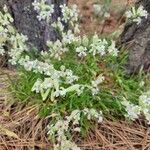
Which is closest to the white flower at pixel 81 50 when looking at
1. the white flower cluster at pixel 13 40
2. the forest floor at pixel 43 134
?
the white flower cluster at pixel 13 40

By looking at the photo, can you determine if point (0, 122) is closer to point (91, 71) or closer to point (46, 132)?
point (46, 132)

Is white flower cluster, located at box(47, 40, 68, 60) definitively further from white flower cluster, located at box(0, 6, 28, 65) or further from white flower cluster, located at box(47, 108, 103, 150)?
white flower cluster, located at box(47, 108, 103, 150)

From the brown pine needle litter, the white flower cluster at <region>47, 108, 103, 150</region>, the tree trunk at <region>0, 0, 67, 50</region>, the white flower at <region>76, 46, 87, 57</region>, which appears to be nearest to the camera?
the white flower cluster at <region>47, 108, 103, 150</region>

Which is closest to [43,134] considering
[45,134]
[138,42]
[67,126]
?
[45,134]

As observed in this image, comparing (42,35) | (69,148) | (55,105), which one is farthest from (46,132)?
(42,35)

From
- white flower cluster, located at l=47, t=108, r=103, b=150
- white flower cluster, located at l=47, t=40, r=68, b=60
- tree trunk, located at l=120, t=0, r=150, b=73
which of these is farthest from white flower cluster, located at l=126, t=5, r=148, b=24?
white flower cluster, located at l=47, t=108, r=103, b=150

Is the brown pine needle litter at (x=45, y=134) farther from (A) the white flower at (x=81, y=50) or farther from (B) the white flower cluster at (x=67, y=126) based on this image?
(A) the white flower at (x=81, y=50)
